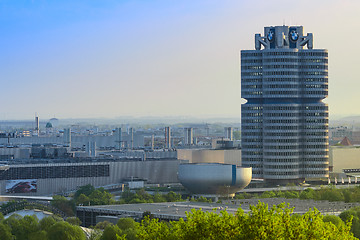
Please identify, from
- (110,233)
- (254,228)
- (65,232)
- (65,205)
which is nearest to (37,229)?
(65,232)

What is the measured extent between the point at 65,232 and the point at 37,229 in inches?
379

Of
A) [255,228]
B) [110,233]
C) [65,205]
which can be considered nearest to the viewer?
[255,228]

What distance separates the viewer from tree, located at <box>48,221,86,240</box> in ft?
343

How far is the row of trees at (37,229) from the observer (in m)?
105

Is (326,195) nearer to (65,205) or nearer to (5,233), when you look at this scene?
(65,205)

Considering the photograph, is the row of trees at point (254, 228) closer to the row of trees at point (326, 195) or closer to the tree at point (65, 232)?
the tree at point (65, 232)

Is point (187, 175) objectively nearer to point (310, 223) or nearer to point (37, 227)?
point (37, 227)

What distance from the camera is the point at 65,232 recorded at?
344 feet

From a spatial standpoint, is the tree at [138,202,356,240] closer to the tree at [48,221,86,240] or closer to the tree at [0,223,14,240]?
the tree at [48,221,86,240]

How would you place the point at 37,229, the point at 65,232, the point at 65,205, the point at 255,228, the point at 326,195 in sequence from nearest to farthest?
1. the point at 255,228
2. the point at 65,232
3. the point at 37,229
4. the point at 65,205
5. the point at 326,195

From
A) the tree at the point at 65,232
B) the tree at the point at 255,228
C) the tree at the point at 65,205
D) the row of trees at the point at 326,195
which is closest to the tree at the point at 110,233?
the tree at the point at 65,232

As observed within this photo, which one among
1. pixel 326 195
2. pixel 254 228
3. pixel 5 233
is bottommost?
pixel 5 233

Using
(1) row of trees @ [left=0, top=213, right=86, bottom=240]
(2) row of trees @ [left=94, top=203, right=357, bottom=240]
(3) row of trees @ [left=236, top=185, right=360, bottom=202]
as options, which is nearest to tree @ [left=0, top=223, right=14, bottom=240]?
(1) row of trees @ [left=0, top=213, right=86, bottom=240]

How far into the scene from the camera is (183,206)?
143 m
